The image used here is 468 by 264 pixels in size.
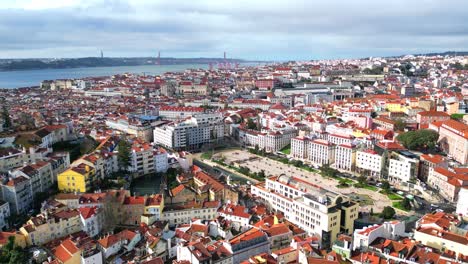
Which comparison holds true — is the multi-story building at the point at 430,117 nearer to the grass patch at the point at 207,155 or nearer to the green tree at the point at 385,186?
the green tree at the point at 385,186

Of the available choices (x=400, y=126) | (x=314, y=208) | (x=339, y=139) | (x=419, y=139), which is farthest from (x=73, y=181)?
(x=400, y=126)

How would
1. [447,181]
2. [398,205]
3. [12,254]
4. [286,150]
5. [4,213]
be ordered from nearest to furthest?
[12,254]
[4,213]
[398,205]
[447,181]
[286,150]

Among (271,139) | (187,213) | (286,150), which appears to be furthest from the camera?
(286,150)

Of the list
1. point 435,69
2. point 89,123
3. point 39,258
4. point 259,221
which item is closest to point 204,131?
point 89,123

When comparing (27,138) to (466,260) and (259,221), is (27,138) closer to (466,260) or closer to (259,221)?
(259,221)

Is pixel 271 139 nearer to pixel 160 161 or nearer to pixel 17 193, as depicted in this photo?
pixel 160 161

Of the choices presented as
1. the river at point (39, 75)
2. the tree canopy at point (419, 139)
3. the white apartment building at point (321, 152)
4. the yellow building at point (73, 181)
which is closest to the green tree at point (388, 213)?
the white apartment building at point (321, 152)
